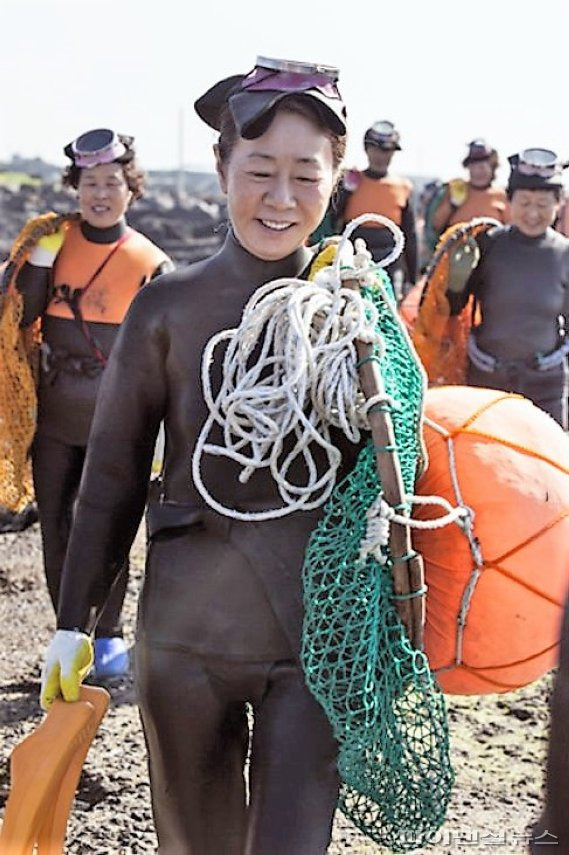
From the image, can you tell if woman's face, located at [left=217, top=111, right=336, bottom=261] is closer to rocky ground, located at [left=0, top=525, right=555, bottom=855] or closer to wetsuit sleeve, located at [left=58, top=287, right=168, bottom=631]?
wetsuit sleeve, located at [left=58, top=287, right=168, bottom=631]

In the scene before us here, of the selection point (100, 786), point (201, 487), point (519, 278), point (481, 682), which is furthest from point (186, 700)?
point (519, 278)

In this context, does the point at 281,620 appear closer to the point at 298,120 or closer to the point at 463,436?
the point at 463,436

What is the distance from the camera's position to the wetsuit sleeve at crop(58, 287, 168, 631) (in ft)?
7.93

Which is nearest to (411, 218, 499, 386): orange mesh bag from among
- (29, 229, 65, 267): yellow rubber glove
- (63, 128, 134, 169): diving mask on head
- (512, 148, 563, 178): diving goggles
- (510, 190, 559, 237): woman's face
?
(510, 190, 559, 237): woman's face

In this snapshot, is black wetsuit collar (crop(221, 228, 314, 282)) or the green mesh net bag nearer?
the green mesh net bag

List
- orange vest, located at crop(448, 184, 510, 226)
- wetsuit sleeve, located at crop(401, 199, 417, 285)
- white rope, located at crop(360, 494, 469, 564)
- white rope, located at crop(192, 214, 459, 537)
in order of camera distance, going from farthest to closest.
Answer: orange vest, located at crop(448, 184, 510, 226), wetsuit sleeve, located at crop(401, 199, 417, 285), white rope, located at crop(192, 214, 459, 537), white rope, located at crop(360, 494, 469, 564)

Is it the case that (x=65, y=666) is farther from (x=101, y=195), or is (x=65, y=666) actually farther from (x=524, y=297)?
(x=524, y=297)

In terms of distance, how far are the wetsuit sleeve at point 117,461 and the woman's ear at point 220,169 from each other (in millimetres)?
235

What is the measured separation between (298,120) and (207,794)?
1.21 metres

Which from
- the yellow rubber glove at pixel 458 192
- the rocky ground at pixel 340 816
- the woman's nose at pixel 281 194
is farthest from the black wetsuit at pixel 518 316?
the yellow rubber glove at pixel 458 192

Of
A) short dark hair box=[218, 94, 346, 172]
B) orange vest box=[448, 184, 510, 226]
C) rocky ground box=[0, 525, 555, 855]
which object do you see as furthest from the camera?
orange vest box=[448, 184, 510, 226]

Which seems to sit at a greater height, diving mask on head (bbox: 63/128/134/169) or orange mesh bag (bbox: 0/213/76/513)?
diving mask on head (bbox: 63/128/134/169)

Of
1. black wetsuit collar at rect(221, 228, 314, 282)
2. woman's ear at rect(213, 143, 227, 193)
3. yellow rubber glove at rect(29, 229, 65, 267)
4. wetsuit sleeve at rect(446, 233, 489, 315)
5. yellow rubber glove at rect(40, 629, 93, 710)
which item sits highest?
woman's ear at rect(213, 143, 227, 193)

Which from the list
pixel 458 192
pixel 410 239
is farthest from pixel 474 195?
pixel 410 239
